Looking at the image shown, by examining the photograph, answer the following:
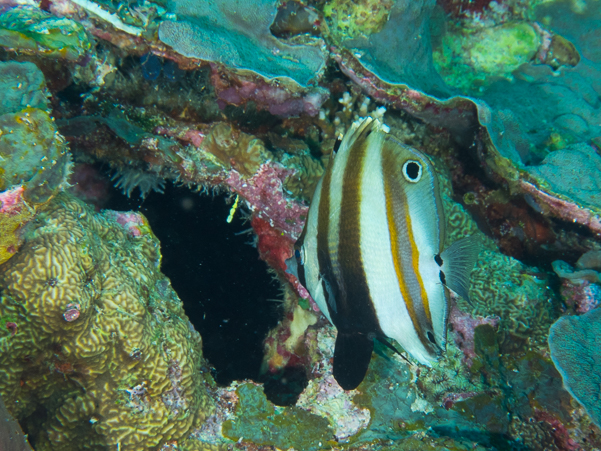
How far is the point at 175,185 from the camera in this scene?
3408 mm

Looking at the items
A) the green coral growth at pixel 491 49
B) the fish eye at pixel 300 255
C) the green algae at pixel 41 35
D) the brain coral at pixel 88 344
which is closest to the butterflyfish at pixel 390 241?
the fish eye at pixel 300 255

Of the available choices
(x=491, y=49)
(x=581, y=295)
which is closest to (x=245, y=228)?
A: (x=581, y=295)

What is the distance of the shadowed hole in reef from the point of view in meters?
3.47

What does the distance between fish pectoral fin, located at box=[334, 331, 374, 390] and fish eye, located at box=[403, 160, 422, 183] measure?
2.80 feet

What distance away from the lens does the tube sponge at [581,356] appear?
2643 mm

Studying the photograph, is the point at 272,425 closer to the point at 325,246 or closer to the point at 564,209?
the point at 325,246

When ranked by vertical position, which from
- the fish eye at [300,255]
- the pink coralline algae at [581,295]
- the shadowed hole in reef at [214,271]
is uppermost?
the fish eye at [300,255]

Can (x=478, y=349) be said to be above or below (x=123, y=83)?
below

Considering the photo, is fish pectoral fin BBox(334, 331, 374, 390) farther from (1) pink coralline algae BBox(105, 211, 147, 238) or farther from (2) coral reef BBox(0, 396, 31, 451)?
(1) pink coralline algae BBox(105, 211, 147, 238)

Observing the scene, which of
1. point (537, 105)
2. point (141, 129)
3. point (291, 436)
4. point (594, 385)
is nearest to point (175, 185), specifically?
point (141, 129)

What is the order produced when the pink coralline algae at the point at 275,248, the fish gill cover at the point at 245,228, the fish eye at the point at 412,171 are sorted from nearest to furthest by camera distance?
the fish eye at the point at 412,171 → the fish gill cover at the point at 245,228 → the pink coralline algae at the point at 275,248

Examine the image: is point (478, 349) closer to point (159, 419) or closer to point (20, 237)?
point (159, 419)

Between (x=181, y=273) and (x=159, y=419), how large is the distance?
151 centimetres

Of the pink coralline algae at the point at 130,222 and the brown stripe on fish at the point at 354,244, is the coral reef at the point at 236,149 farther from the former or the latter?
the brown stripe on fish at the point at 354,244
